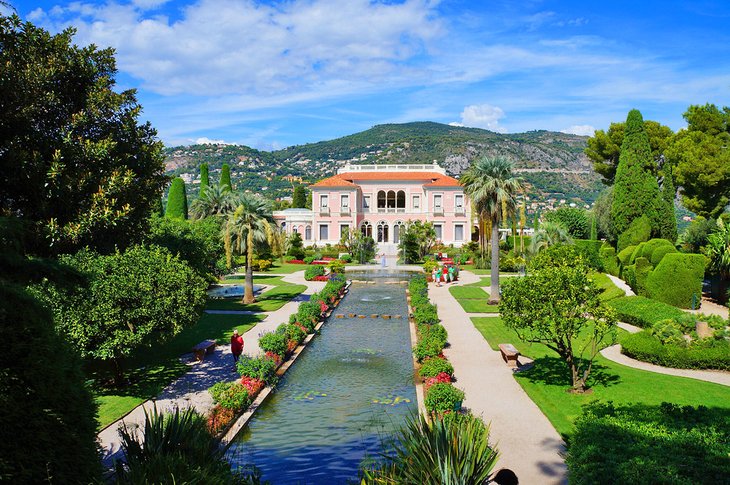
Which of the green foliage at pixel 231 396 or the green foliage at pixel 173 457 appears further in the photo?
the green foliage at pixel 231 396

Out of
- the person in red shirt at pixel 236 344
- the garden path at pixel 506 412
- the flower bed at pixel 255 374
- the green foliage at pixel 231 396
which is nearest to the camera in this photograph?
the garden path at pixel 506 412

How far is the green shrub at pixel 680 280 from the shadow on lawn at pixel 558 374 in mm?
11031

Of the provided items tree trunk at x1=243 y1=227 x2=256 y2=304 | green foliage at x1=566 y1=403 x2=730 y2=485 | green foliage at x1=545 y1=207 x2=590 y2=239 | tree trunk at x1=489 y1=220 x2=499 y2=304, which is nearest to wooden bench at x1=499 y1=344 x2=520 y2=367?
green foliage at x1=566 y1=403 x2=730 y2=485

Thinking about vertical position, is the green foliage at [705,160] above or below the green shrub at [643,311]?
above

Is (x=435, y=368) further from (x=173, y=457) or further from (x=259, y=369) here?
(x=173, y=457)

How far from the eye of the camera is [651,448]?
7.28 m

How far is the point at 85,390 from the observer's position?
257 inches

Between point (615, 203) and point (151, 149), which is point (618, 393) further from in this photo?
point (615, 203)

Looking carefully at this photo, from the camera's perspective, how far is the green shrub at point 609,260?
119 ft

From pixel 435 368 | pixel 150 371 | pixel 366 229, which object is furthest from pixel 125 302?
pixel 366 229

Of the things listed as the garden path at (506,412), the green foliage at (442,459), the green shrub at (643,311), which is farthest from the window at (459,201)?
the green foliage at (442,459)

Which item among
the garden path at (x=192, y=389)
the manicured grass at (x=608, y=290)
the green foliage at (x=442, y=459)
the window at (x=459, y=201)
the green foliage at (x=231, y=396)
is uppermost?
the window at (x=459, y=201)

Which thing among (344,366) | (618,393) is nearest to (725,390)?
(618,393)

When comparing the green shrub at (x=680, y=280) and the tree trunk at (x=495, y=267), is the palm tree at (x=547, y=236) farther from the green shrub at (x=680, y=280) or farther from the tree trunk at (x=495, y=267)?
the green shrub at (x=680, y=280)
